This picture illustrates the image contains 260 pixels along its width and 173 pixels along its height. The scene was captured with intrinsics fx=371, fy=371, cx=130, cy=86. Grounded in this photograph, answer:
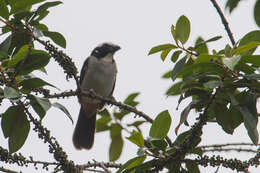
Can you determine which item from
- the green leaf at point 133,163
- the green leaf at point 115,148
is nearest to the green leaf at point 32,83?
the green leaf at point 133,163

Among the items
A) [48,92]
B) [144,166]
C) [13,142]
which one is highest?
[48,92]

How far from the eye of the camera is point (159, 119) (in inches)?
91.2

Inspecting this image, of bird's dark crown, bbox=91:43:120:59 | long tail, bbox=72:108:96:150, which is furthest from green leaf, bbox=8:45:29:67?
long tail, bbox=72:108:96:150

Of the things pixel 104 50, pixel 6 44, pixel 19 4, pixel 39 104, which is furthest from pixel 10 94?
pixel 104 50

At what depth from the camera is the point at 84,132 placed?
20.2 ft

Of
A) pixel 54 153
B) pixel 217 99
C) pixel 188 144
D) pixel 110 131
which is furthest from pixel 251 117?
pixel 110 131

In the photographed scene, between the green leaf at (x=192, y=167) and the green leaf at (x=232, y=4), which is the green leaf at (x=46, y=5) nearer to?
the green leaf at (x=232, y=4)

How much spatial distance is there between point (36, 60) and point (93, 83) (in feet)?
11.5

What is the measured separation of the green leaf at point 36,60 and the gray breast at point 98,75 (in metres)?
3.44

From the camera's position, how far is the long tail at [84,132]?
6.02 metres

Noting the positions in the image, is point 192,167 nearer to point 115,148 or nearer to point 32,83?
point 32,83

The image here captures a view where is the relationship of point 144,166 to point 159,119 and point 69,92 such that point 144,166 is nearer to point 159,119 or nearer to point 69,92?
point 159,119

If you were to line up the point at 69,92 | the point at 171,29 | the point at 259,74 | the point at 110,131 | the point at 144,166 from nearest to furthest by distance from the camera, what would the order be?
the point at 259,74
the point at 144,166
the point at 171,29
the point at 69,92
the point at 110,131

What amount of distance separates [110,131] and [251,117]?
2.15 metres
